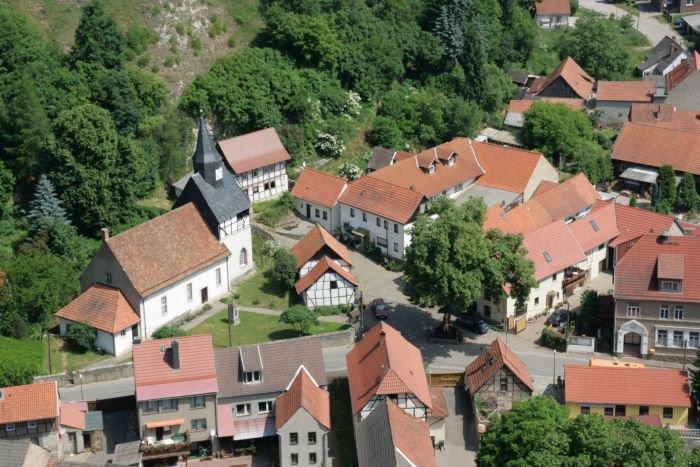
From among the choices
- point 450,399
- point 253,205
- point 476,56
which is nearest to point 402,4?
point 476,56

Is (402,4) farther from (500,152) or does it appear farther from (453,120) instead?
(500,152)

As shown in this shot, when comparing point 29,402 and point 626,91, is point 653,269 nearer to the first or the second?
point 29,402

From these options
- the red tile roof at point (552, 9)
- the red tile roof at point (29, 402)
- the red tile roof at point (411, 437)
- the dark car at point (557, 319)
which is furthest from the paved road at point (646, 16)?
the red tile roof at point (29, 402)

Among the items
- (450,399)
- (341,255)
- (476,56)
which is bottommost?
(450,399)

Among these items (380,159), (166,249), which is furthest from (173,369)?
(380,159)

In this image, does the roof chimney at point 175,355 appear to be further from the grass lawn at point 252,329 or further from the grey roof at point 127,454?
the grass lawn at point 252,329

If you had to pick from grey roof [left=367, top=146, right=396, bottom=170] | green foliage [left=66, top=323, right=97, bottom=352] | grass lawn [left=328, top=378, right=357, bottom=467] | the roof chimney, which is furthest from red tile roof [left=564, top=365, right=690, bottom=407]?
grey roof [left=367, top=146, right=396, bottom=170]
